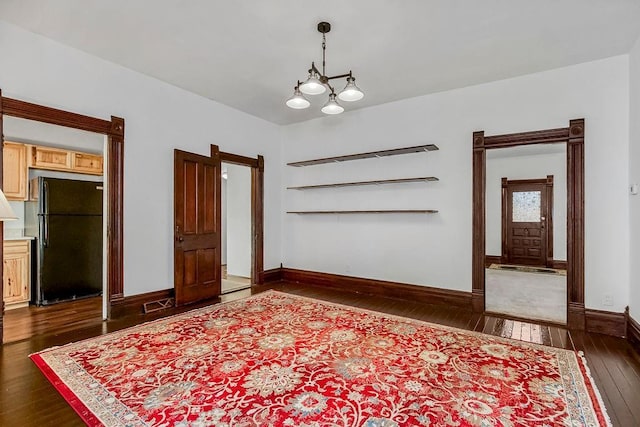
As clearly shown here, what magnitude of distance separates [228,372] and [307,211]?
3.80 m

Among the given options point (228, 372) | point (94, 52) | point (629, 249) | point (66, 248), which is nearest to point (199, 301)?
point (66, 248)

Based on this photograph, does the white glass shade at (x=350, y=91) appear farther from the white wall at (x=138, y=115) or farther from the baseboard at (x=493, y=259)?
the baseboard at (x=493, y=259)

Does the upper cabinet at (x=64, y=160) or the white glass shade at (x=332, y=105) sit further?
the upper cabinet at (x=64, y=160)

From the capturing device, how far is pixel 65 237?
194 inches

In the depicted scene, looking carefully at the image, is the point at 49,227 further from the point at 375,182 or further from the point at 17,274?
the point at 375,182

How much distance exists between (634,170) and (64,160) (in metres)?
7.48

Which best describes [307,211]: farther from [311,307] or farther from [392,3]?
[392,3]

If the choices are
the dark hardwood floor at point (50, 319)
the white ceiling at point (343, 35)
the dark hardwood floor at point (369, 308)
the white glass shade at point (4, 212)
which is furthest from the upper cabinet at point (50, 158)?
the white glass shade at point (4, 212)

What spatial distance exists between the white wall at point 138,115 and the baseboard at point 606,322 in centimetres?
515

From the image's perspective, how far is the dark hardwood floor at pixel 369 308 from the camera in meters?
2.10

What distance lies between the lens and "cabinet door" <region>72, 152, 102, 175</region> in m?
5.39

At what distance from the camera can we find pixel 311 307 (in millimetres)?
4508

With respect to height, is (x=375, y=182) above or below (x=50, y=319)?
above

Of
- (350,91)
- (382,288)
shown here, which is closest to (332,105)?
(350,91)
